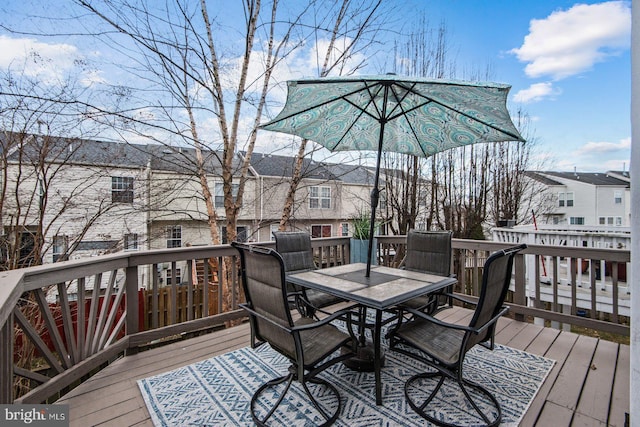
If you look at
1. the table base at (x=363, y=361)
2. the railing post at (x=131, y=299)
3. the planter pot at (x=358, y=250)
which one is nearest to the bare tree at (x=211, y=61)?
the planter pot at (x=358, y=250)

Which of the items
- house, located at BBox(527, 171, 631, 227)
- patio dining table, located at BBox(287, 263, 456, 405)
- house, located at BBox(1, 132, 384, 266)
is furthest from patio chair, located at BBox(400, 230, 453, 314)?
house, located at BBox(527, 171, 631, 227)

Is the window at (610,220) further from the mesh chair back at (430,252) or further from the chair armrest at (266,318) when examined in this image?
the chair armrest at (266,318)

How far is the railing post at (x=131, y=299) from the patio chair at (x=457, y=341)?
7.90 ft

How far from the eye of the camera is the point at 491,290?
6.21 feet

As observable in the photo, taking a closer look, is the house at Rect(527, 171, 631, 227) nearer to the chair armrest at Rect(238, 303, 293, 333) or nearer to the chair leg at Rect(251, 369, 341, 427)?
the chair leg at Rect(251, 369, 341, 427)

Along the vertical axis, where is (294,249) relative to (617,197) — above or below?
below

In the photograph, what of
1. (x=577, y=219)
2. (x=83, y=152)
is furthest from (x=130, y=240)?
(x=577, y=219)

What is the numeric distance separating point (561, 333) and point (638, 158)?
312cm

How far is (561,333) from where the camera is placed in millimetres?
3311

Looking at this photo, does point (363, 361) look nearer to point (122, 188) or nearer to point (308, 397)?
point (308, 397)

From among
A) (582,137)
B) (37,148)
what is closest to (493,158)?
(582,137)

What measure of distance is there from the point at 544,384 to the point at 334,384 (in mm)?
1646

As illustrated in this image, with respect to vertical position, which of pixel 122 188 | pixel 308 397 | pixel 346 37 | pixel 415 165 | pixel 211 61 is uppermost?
pixel 346 37

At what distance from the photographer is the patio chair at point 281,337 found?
177 cm
